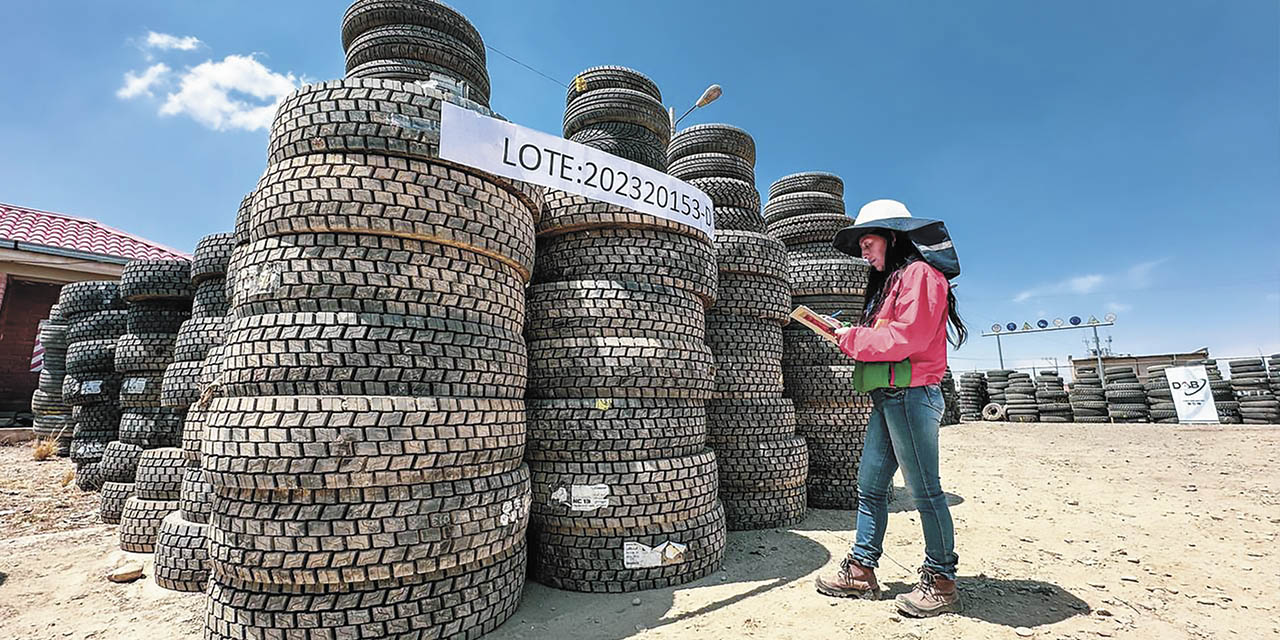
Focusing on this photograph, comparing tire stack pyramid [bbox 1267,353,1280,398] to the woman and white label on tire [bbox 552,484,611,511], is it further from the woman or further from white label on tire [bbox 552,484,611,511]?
white label on tire [bbox 552,484,611,511]

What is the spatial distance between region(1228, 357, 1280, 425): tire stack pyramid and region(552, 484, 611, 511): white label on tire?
2123 cm

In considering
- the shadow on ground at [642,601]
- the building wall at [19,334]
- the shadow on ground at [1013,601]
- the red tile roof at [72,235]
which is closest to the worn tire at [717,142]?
the shadow on ground at [642,601]

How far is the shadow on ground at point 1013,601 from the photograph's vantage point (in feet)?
9.66

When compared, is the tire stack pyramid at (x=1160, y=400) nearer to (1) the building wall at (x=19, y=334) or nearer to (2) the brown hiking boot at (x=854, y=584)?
(2) the brown hiking boot at (x=854, y=584)

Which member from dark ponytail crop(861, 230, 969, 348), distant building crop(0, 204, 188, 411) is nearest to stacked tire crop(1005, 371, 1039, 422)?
dark ponytail crop(861, 230, 969, 348)

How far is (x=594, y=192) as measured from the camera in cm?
361

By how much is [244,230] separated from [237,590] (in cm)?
203

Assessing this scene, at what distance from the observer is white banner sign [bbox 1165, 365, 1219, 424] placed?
54.3ft

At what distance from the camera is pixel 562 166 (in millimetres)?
3416

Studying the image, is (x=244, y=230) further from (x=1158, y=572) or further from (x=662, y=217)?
(x=1158, y=572)

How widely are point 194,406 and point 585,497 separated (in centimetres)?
223

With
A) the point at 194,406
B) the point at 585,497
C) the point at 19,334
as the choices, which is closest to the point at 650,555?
the point at 585,497

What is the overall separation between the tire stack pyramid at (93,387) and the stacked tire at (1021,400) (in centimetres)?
2259

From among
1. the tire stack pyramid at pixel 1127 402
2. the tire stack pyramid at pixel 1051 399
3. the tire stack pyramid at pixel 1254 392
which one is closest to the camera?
the tire stack pyramid at pixel 1254 392
